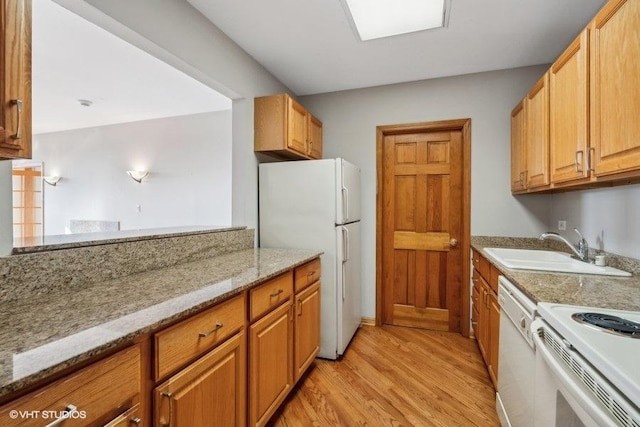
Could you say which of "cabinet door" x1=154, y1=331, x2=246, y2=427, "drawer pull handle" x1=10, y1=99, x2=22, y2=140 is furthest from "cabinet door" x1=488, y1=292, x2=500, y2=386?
"drawer pull handle" x1=10, y1=99, x2=22, y2=140

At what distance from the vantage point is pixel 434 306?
9.89 ft

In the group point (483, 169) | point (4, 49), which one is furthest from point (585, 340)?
point (483, 169)

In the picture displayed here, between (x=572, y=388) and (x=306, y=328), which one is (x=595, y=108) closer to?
(x=572, y=388)

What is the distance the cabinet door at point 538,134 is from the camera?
189cm

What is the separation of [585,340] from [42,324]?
1.52 meters

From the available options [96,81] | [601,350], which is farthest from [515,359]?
[96,81]

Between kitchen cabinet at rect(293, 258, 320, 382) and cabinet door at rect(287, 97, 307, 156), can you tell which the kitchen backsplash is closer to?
kitchen cabinet at rect(293, 258, 320, 382)

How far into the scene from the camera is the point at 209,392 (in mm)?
1132

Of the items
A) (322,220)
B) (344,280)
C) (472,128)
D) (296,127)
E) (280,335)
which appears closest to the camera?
(280,335)

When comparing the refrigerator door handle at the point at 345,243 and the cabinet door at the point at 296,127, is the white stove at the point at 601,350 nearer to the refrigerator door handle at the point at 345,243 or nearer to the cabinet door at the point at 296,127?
the refrigerator door handle at the point at 345,243

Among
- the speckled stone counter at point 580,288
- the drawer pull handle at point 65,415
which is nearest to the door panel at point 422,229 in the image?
the speckled stone counter at point 580,288

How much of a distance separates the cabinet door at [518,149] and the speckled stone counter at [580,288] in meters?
0.91

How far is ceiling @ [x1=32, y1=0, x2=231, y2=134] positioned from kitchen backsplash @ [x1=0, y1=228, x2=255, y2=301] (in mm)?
1624

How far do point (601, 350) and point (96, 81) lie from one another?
4.00 meters
